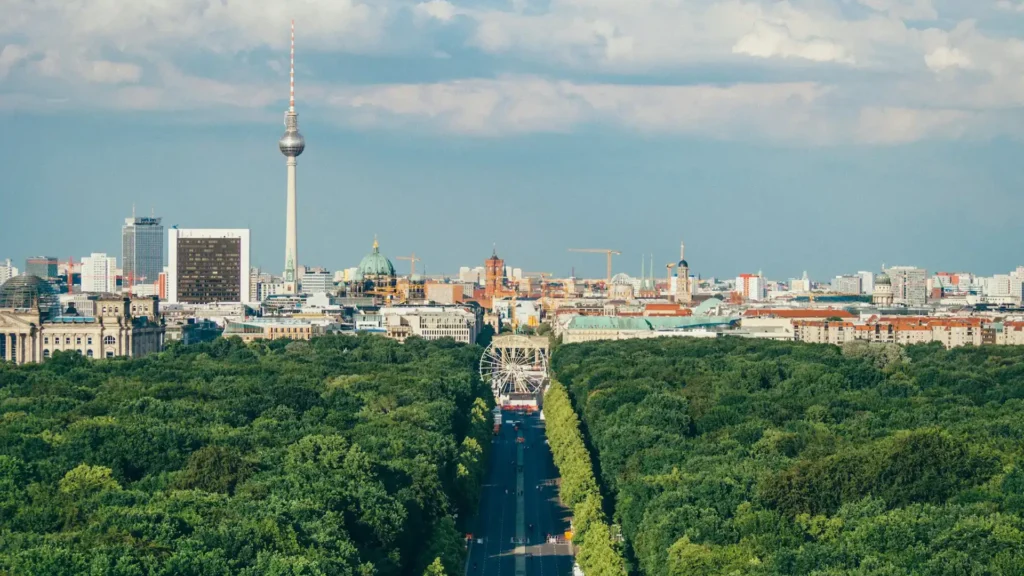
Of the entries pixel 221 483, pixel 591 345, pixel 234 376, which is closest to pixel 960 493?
pixel 221 483

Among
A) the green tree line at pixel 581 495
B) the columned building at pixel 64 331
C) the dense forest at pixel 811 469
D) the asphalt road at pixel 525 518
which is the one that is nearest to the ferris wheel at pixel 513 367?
the dense forest at pixel 811 469

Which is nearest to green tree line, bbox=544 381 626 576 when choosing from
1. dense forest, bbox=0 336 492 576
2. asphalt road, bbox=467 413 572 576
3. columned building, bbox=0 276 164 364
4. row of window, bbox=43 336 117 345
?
asphalt road, bbox=467 413 572 576

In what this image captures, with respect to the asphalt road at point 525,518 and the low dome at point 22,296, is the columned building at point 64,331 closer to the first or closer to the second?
the low dome at point 22,296

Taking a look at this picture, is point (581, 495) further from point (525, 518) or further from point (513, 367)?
point (513, 367)

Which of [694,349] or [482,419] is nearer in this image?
[482,419]

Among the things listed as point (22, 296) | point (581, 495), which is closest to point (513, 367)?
point (22, 296)

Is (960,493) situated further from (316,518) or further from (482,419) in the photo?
(482,419)

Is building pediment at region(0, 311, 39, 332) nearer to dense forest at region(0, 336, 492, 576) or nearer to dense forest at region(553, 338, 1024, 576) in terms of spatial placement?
dense forest at region(0, 336, 492, 576)
